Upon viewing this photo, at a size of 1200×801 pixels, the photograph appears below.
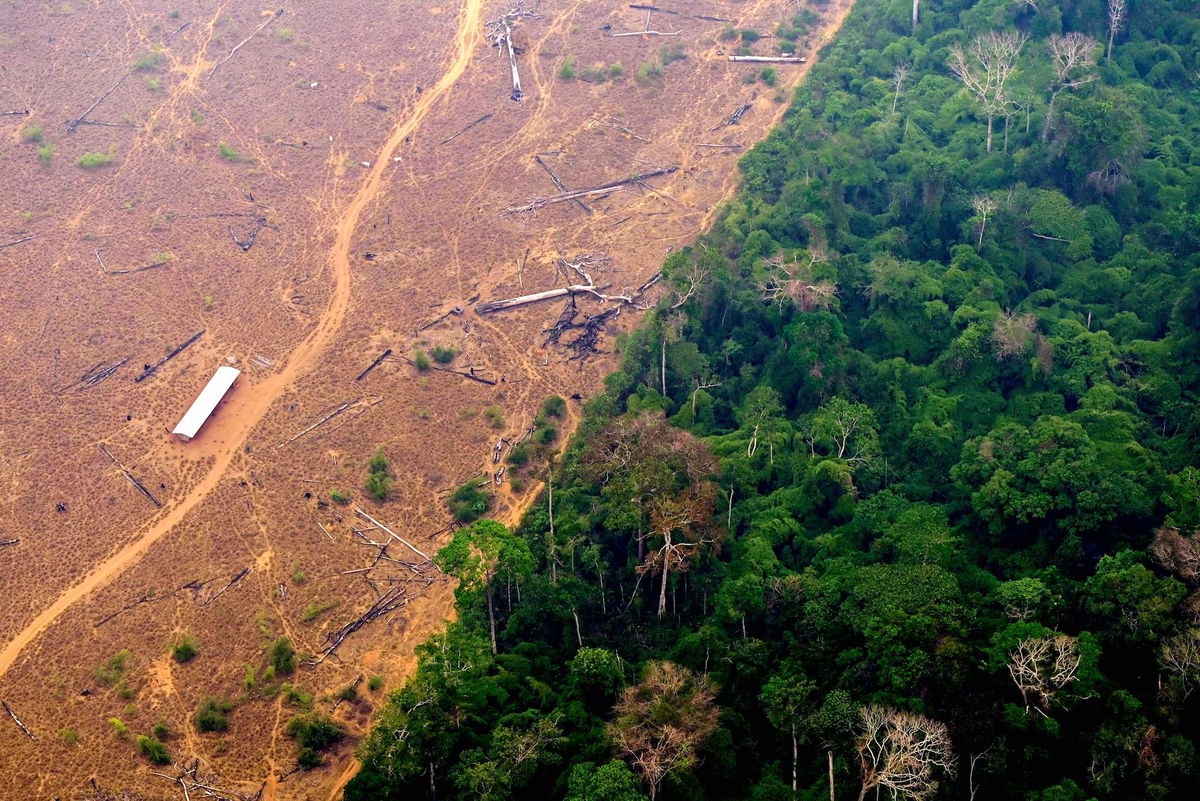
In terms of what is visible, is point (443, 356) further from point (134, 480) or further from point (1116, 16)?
point (1116, 16)

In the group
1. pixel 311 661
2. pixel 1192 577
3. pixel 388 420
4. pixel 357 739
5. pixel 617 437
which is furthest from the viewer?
pixel 388 420

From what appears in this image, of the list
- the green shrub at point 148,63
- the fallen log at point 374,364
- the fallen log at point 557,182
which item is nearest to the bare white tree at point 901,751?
the fallen log at point 374,364

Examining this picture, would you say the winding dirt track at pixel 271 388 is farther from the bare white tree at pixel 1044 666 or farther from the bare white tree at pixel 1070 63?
the bare white tree at pixel 1070 63

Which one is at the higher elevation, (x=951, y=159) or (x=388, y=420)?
(x=951, y=159)

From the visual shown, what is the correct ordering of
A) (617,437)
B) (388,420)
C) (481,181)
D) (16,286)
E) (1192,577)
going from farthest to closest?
(481,181), (16,286), (388,420), (617,437), (1192,577)

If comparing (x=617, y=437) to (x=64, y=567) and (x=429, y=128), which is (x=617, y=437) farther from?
(x=429, y=128)

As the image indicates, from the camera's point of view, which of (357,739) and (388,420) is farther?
(388,420)

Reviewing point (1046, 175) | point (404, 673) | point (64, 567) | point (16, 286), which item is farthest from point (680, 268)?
point (16, 286)

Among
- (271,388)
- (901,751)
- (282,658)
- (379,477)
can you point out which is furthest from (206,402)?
(901,751)
